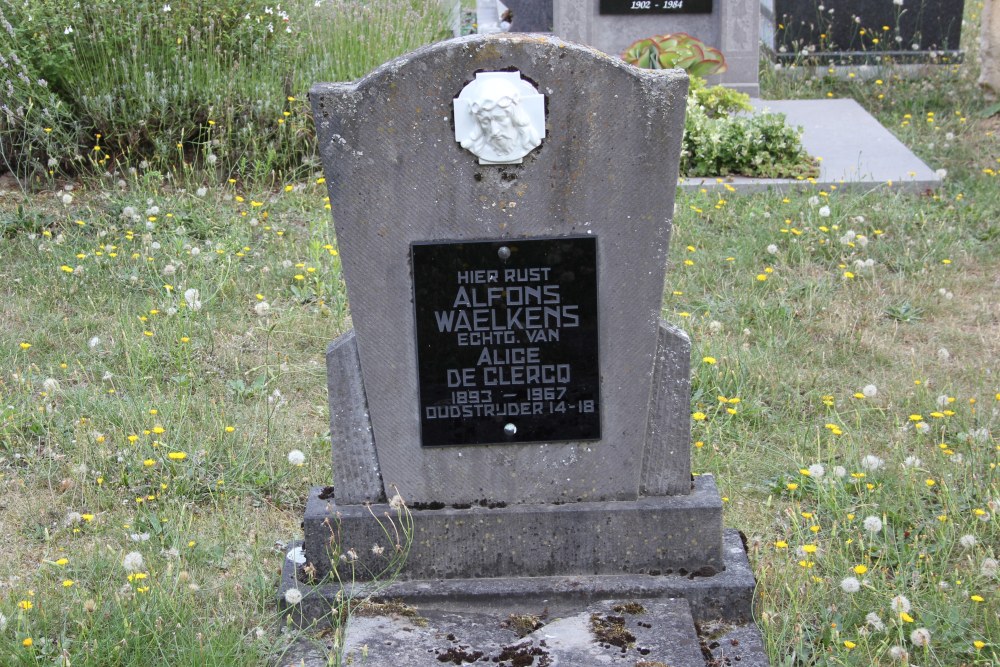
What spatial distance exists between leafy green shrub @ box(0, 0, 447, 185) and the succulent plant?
82.9 inches

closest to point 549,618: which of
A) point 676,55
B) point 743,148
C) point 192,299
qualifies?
point 192,299

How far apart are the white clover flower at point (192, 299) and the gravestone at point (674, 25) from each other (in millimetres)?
4171

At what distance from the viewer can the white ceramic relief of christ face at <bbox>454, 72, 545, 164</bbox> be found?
9.36 ft

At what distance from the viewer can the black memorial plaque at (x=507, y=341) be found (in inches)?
120

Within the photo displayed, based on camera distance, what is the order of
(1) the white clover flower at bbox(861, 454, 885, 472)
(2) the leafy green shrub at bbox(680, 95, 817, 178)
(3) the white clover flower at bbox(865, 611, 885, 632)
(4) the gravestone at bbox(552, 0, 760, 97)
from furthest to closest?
1. (4) the gravestone at bbox(552, 0, 760, 97)
2. (2) the leafy green shrub at bbox(680, 95, 817, 178)
3. (1) the white clover flower at bbox(861, 454, 885, 472)
4. (3) the white clover flower at bbox(865, 611, 885, 632)

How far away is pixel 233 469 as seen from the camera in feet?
13.0

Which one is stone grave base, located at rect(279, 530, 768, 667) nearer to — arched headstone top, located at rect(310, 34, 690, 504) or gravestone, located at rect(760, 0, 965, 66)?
arched headstone top, located at rect(310, 34, 690, 504)

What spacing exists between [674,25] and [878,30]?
183 centimetres

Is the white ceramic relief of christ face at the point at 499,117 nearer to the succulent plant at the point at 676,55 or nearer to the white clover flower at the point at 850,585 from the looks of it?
the white clover flower at the point at 850,585

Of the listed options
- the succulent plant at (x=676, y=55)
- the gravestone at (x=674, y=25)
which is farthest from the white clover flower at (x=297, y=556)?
the gravestone at (x=674, y=25)

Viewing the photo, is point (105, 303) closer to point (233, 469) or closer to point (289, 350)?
point (289, 350)

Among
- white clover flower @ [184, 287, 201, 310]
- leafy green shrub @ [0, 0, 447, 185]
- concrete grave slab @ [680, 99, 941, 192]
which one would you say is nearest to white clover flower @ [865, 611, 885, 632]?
white clover flower @ [184, 287, 201, 310]

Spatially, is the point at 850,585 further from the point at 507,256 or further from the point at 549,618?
the point at 507,256

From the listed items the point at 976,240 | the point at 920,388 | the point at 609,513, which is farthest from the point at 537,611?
the point at 976,240
